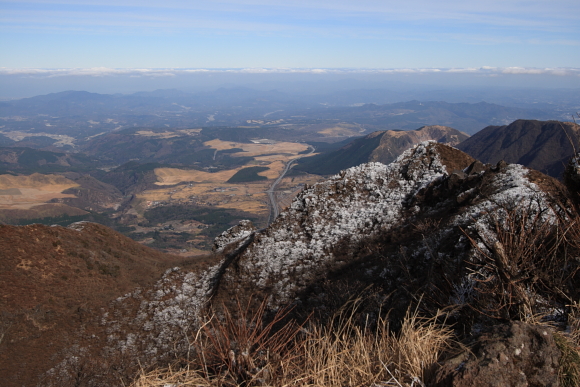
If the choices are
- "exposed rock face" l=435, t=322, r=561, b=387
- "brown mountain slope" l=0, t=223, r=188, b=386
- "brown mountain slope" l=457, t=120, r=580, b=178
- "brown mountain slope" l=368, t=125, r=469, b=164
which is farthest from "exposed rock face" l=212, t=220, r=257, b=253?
"brown mountain slope" l=368, t=125, r=469, b=164

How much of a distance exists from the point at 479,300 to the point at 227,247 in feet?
82.5

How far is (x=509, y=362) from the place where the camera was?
4070 mm

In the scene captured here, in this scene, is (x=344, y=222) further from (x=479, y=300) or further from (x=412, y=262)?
(x=479, y=300)

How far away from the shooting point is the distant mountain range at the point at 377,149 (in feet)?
579

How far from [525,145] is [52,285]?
146950mm

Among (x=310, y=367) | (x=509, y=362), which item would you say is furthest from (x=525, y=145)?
(x=310, y=367)

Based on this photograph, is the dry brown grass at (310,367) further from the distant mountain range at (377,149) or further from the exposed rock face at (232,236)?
the distant mountain range at (377,149)

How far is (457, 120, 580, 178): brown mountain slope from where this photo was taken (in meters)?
110

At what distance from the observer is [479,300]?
5.51 metres

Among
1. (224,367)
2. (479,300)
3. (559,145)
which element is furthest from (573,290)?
(559,145)

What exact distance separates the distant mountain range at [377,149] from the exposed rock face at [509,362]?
169444mm

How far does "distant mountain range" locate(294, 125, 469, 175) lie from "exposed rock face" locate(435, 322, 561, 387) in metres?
169

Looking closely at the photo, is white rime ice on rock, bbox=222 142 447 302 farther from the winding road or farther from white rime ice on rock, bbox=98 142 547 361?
the winding road

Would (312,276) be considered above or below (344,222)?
below
